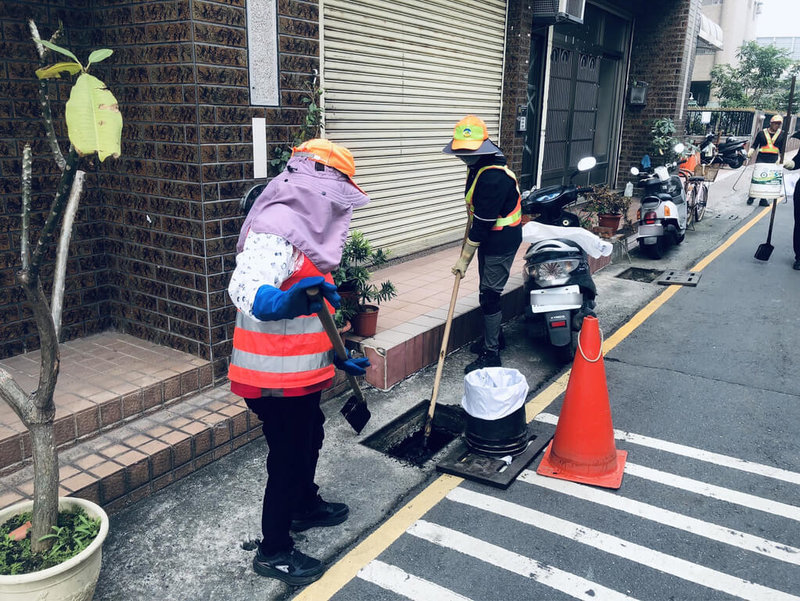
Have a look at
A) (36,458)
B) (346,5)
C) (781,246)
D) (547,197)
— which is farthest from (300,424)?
(781,246)

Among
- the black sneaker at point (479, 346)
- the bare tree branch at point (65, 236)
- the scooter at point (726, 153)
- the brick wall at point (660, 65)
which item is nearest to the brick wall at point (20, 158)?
the bare tree branch at point (65, 236)

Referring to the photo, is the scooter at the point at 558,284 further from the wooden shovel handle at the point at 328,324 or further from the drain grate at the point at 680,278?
the drain grate at the point at 680,278

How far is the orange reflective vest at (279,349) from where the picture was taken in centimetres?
281

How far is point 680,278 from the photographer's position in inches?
341

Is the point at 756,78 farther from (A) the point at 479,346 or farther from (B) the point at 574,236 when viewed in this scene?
(A) the point at 479,346

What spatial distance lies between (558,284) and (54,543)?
168 inches

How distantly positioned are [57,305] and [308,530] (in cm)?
170

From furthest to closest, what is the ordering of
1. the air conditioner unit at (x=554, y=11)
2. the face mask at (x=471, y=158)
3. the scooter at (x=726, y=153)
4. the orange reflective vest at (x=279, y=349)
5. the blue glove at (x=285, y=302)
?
the scooter at (x=726, y=153), the air conditioner unit at (x=554, y=11), the face mask at (x=471, y=158), the orange reflective vest at (x=279, y=349), the blue glove at (x=285, y=302)

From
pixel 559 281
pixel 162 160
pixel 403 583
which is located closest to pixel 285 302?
pixel 403 583

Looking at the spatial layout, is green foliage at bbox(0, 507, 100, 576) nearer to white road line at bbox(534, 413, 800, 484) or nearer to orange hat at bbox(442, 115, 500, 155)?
white road line at bbox(534, 413, 800, 484)

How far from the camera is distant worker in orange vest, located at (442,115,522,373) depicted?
521cm

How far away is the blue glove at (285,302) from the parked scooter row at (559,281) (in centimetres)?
352

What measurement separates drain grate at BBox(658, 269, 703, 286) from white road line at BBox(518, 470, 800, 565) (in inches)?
209

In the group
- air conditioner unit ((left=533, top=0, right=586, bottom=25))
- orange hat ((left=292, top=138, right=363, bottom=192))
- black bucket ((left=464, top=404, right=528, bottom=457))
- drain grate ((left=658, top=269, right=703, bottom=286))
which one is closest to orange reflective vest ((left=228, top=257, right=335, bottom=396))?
orange hat ((left=292, top=138, right=363, bottom=192))
